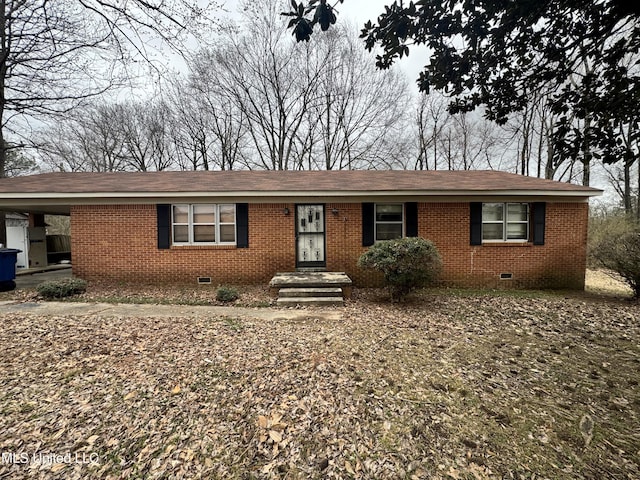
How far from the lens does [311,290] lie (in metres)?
6.73

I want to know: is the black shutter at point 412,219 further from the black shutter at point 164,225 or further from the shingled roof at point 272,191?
the black shutter at point 164,225

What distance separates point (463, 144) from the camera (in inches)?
821

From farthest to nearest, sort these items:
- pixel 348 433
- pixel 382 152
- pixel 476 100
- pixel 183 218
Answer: pixel 382 152 < pixel 183 218 < pixel 476 100 < pixel 348 433

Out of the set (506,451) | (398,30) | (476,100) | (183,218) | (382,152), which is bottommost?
(506,451)

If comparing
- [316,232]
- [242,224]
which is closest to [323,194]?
[316,232]

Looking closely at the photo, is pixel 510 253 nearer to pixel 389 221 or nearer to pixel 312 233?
pixel 389 221

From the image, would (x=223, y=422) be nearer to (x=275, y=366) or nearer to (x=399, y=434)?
(x=275, y=366)

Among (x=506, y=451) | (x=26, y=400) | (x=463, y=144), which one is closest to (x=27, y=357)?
(x=26, y=400)

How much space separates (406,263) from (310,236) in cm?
312

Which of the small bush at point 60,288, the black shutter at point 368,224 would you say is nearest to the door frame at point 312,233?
the black shutter at point 368,224

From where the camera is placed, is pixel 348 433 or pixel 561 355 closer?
pixel 348 433

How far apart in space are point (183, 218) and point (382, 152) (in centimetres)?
1502

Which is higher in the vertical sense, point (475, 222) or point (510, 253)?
point (475, 222)

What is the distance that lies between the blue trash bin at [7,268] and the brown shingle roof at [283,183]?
5.23 ft
